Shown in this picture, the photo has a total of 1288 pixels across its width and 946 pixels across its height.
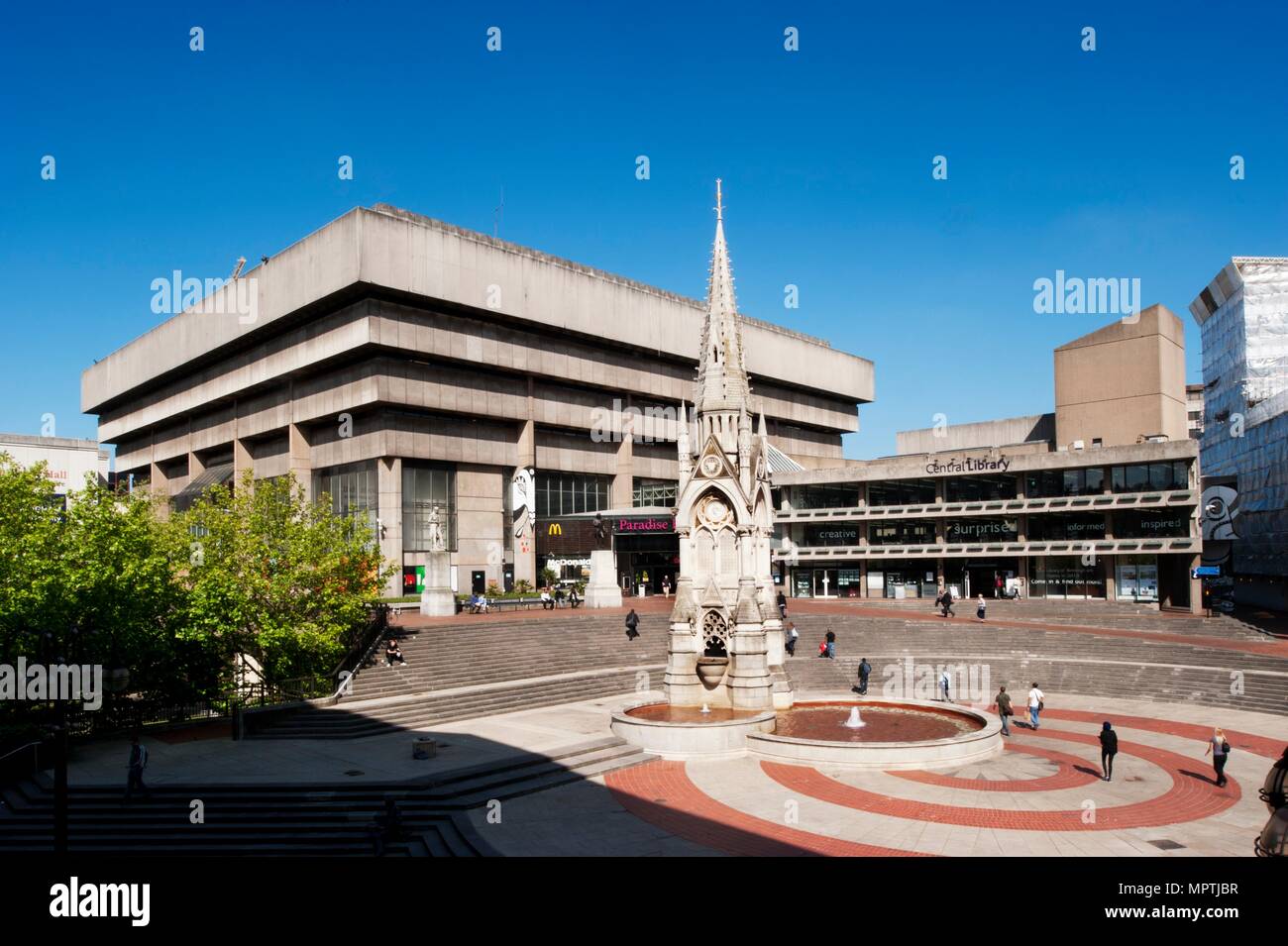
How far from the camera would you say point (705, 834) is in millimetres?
18078

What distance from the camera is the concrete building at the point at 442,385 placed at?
66.3m

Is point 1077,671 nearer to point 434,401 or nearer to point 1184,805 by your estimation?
point 1184,805

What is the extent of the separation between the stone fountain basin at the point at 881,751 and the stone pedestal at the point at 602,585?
29.5 m

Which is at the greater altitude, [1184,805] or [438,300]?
[438,300]

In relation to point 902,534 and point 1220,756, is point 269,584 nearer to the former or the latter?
point 1220,756

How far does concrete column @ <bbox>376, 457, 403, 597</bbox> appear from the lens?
6538 cm

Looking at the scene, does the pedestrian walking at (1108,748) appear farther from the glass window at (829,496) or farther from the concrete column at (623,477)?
the concrete column at (623,477)

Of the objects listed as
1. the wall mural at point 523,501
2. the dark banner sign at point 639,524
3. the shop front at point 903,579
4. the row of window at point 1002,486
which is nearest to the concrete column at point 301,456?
the wall mural at point 523,501

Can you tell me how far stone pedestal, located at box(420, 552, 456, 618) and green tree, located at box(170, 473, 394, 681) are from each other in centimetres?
1342

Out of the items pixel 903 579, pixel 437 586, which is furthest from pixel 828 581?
pixel 437 586

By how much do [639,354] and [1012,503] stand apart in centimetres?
3741

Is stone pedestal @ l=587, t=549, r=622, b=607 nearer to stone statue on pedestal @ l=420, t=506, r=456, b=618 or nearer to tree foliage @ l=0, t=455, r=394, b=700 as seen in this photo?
stone statue on pedestal @ l=420, t=506, r=456, b=618

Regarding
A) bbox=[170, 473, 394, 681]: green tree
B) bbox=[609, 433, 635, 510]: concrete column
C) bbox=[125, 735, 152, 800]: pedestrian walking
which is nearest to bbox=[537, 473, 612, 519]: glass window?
bbox=[609, 433, 635, 510]: concrete column
